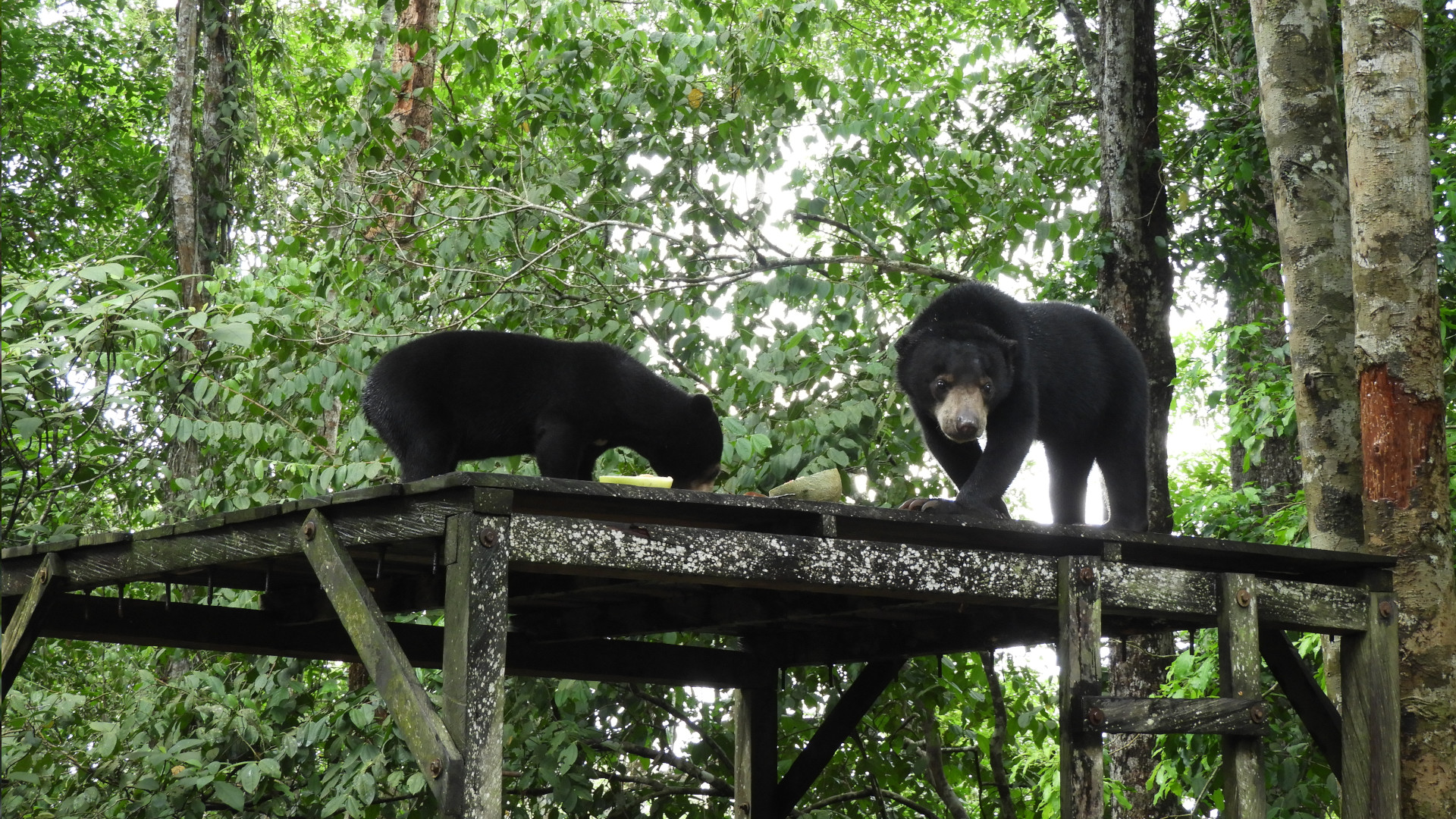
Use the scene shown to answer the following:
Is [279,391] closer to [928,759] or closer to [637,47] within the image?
[637,47]

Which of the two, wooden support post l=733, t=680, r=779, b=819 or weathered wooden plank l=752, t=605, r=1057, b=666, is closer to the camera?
weathered wooden plank l=752, t=605, r=1057, b=666

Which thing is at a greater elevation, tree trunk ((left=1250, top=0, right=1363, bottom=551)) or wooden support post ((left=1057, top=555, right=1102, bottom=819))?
tree trunk ((left=1250, top=0, right=1363, bottom=551))

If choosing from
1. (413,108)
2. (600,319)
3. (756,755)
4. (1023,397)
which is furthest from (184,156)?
(1023,397)

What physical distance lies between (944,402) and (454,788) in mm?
2321

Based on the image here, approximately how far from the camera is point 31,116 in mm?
15891

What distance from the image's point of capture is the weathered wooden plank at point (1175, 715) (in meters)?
3.69

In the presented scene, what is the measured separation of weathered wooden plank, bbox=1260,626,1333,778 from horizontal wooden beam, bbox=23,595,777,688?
2.31 meters

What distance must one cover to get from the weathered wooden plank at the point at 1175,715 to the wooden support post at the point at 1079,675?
4cm

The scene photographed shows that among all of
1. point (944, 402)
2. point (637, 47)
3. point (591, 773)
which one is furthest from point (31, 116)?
point (944, 402)

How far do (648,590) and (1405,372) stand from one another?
8.89 feet

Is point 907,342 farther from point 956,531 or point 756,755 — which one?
point 756,755

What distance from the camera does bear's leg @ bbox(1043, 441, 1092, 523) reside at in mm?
5434

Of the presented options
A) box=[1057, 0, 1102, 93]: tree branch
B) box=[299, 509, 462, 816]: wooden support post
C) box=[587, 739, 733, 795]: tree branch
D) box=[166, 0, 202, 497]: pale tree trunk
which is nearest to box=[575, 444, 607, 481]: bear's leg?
box=[587, 739, 733, 795]: tree branch

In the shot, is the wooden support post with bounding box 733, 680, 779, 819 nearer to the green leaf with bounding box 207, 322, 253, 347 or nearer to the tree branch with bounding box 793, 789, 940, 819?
the tree branch with bounding box 793, 789, 940, 819
